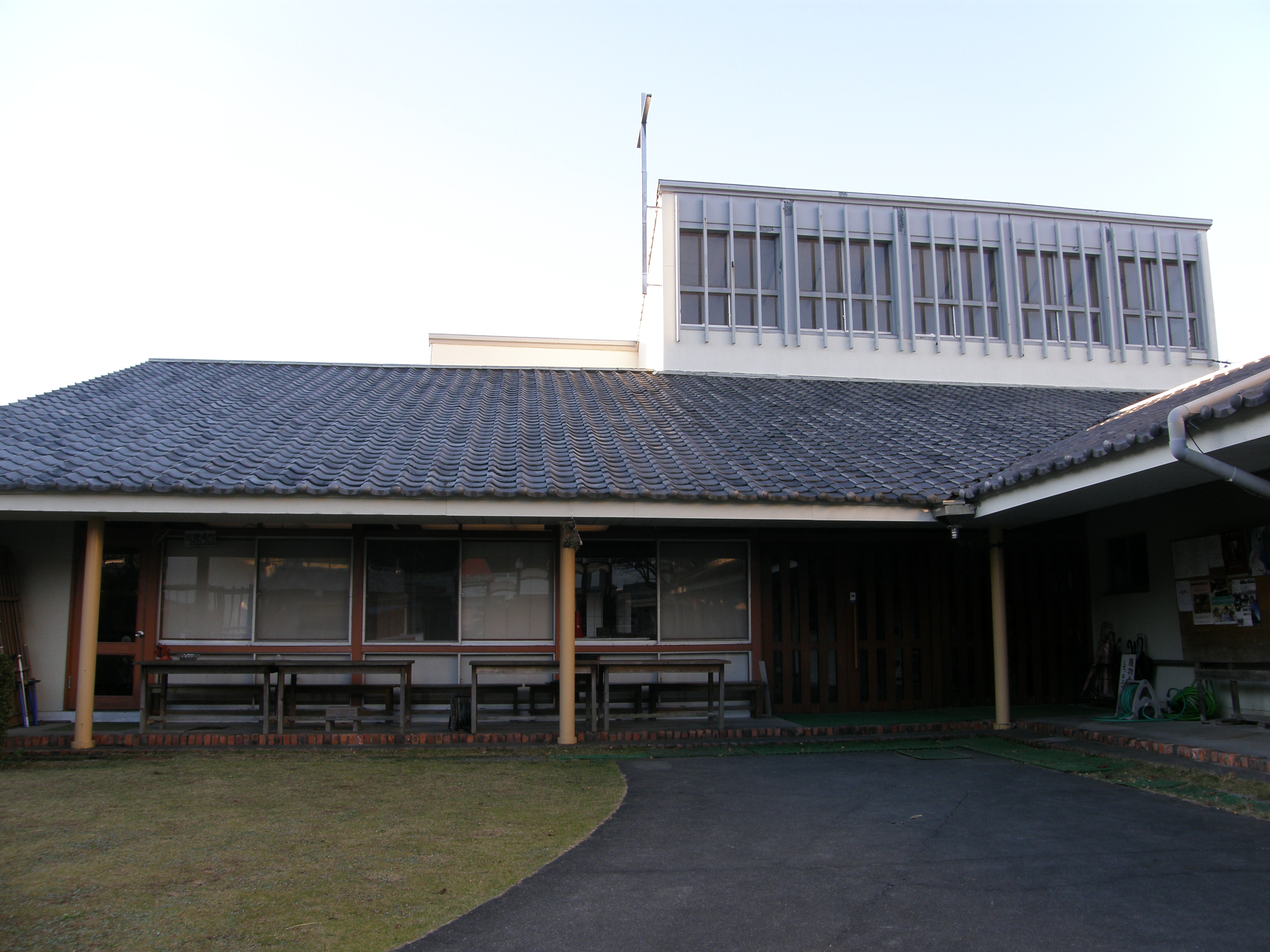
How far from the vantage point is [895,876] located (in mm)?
5035

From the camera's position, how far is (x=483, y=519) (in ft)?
30.8

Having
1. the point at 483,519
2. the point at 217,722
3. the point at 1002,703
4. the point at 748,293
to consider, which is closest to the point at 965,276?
the point at 748,293

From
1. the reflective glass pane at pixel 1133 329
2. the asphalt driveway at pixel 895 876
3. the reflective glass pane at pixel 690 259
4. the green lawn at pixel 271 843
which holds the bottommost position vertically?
the asphalt driveway at pixel 895 876

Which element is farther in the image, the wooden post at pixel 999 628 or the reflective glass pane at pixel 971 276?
the reflective glass pane at pixel 971 276

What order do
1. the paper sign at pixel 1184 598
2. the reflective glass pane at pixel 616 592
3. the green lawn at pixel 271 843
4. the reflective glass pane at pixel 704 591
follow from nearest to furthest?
the green lawn at pixel 271 843, the paper sign at pixel 1184 598, the reflective glass pane at pixel 616 592, the reflective glass pane at pixel 704 591

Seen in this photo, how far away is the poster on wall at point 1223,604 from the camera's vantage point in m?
9.67

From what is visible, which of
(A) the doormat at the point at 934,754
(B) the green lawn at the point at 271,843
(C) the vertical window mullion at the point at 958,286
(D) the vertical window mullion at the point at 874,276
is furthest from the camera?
(C) the vertical window mullion at the point at 958,286

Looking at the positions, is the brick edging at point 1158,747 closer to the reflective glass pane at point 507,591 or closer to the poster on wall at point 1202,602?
the poster on wall at point 1202,602

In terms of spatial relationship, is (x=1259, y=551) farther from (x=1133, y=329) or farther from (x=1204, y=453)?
(x=1133, y=329)

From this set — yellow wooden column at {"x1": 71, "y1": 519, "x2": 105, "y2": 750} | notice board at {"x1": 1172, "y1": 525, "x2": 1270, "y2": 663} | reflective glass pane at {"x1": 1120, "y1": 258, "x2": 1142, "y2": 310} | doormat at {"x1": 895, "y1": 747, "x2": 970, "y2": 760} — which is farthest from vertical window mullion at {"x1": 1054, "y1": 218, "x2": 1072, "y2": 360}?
yellow wooden column at {"x1": 71, "y1": 519, "x2": 105, "y2": 750}

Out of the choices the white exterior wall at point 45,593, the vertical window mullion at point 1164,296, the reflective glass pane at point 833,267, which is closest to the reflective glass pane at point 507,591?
the white exterior wall at point 45,593

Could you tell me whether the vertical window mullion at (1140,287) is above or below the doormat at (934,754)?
above

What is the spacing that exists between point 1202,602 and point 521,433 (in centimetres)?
792

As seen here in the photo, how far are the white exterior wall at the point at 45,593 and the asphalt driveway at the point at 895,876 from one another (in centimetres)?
752
